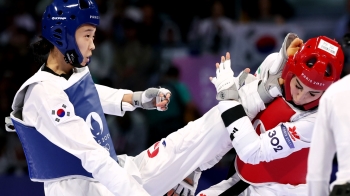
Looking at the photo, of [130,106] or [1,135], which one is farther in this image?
[1,135]

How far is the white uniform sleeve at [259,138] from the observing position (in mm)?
4273

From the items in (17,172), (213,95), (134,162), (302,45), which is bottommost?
(17,172)

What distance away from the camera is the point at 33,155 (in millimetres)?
4246

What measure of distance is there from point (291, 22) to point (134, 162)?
513 centimetres

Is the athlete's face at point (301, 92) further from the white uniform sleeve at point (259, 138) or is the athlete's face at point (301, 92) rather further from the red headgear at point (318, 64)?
the white uniform sleeve at point (259, 138)

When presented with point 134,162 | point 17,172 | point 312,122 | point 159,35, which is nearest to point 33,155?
point 134,162

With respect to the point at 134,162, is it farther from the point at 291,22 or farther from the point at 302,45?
the point at 291,22

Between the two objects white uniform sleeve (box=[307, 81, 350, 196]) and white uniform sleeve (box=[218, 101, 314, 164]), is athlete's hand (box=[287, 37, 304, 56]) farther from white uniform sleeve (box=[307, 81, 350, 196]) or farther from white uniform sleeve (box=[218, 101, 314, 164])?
white uniform sleeve (box=[307, 81, 350, 196])

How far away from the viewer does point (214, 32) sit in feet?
30.6

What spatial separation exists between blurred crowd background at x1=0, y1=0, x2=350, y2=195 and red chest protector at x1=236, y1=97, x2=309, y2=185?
11.5ft

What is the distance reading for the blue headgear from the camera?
419cm

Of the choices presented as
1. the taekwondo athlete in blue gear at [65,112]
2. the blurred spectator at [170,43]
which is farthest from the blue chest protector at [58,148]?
the blurred spectator at [170,43]

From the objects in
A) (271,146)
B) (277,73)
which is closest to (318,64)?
(277,73)

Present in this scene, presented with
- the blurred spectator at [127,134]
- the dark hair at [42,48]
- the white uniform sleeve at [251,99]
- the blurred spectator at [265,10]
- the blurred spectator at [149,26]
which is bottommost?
the blurred spectator at [127,134]
